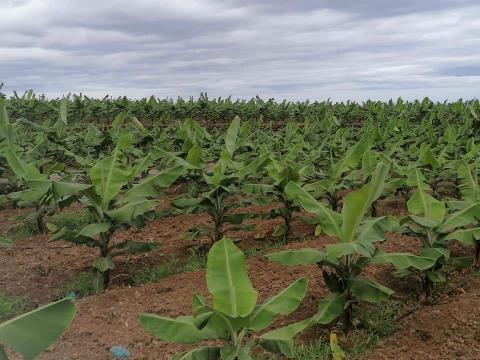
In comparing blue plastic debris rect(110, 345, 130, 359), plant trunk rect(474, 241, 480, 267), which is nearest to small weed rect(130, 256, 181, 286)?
blue plastic debris rect(110, 345, 130, 359)

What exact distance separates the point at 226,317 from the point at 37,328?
0.80 m

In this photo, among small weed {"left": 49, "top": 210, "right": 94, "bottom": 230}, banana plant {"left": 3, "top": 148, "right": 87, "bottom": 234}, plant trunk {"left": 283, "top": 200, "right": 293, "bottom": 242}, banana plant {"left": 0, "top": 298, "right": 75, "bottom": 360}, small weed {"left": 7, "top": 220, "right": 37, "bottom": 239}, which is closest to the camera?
banana plant {"left": 0, "top": 298, "right": 75, "bottom": 360}

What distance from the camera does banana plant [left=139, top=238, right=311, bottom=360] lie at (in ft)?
7.59

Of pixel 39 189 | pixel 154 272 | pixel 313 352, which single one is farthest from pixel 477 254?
pixel 39 189

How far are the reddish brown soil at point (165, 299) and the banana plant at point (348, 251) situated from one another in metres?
0.40

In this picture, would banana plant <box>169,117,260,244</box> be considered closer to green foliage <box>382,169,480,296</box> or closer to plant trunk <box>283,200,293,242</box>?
plant trunk <box>283,200,293,242</box>

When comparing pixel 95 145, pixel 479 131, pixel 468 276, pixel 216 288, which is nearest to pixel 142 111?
pixel 95 145

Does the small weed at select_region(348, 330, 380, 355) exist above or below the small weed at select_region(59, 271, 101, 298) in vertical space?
above

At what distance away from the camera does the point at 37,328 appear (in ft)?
6.36

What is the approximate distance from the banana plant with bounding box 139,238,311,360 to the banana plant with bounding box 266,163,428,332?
47 centimetres

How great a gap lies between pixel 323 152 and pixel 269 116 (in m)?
13.2

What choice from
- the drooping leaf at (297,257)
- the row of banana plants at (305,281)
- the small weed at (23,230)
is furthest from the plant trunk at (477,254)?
the small weed at (23,230)

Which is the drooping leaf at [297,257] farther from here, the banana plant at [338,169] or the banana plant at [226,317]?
the banana plant at [338,169]

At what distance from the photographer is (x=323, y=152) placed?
704cm
